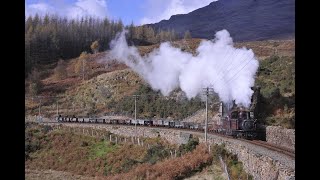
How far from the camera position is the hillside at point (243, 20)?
31.9 ft

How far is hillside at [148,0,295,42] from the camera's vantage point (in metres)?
9.73

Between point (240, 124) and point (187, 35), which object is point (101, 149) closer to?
point (187, 35)

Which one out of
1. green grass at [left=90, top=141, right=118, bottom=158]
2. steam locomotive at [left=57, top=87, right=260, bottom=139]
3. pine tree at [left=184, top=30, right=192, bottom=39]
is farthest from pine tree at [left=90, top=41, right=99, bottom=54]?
pine tree at [left=184, top=30, right=192, bottom=39]

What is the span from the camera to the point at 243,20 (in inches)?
450

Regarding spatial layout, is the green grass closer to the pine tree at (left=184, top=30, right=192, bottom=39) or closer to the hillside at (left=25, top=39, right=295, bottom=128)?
the hillside at (left=25, top=39, right=295, bottom=128)

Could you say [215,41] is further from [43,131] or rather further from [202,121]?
[43,131]

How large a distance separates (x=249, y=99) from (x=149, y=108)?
3.40 m

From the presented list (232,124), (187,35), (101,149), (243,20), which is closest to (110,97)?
(101,149)

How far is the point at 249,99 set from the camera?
1184 cm

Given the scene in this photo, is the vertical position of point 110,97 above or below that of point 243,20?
below

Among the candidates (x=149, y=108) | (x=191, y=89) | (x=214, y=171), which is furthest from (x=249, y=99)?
(x=214, y=171)

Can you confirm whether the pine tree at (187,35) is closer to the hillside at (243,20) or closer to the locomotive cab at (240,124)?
the hillside at (243,20)

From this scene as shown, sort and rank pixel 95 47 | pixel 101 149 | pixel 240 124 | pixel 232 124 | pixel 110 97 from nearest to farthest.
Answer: pixel 95 47 → pixel 101 149 → pixel 110 97 → pixel 240 124 → pixel 232 124

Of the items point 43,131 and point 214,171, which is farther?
point 43,131
